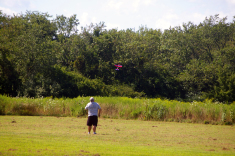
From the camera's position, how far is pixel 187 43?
52156 millimetres

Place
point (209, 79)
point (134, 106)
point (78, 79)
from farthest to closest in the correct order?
point (209, 79), point (78, 79), point (134, 106)

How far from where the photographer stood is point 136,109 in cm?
2420

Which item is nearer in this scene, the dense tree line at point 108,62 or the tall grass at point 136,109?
the tall grass at point 136,109

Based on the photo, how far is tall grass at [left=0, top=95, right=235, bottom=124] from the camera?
21969 mm

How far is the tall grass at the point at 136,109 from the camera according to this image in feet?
72.1

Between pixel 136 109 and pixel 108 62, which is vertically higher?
pixel 108 62

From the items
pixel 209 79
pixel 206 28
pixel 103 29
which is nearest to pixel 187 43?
pixel 206 28

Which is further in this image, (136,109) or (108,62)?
(108,62)

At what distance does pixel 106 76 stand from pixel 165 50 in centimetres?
1754

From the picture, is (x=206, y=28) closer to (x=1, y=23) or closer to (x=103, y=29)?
(x=103, y=29)

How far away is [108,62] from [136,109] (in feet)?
74.3

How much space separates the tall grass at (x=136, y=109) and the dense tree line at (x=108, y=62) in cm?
1092

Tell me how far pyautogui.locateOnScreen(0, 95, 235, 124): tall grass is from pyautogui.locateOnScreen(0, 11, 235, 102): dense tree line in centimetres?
1092

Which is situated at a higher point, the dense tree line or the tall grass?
the dense tree line
